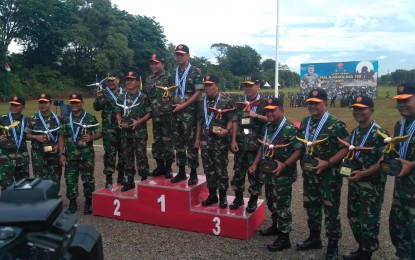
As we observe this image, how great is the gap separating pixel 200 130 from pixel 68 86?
44.5m

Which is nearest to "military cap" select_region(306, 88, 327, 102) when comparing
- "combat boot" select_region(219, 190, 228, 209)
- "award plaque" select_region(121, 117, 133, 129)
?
"combat boot" select_region(219, 190, 228, 209)

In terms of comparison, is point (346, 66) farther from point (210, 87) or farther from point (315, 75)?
point (210, 87)

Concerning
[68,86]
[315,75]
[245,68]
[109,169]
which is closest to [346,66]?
[315,75]

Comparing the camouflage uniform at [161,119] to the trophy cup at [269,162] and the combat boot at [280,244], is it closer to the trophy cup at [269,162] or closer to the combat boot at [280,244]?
the trophy cup at [269,162]

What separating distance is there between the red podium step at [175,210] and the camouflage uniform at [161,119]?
48 centimetres

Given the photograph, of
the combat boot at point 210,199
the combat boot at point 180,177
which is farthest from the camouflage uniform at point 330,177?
the combat boot at point 180,177

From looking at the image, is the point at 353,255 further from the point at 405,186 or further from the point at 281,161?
the point at 281,161

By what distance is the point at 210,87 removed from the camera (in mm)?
5508

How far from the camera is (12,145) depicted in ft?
20.9

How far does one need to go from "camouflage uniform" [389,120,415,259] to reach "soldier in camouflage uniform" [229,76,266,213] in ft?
6.07

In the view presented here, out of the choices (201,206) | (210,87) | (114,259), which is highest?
(210,87)

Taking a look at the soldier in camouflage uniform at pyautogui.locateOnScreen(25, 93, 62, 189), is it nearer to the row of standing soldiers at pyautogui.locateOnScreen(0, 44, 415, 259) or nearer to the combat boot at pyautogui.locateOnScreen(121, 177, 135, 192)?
the row of standing soldiers at pyautogui.locateOnScreen(0, 44, 415, 259)

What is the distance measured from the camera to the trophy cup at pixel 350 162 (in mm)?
4137

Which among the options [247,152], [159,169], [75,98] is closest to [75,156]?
[75,98]
